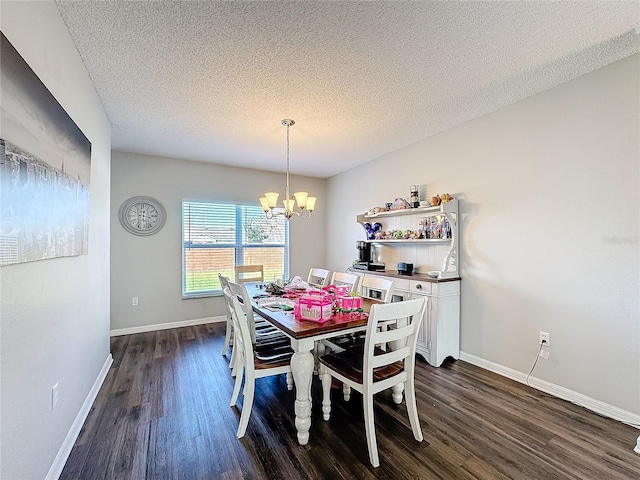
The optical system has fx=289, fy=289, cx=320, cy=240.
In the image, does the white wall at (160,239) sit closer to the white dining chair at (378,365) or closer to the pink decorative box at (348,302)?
the pink decorative box at (348,302)

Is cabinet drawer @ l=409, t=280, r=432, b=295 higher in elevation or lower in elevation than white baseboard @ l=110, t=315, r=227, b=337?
higher

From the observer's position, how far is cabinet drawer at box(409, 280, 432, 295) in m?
3.04

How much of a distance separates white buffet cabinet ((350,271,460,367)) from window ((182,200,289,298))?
7.13ft

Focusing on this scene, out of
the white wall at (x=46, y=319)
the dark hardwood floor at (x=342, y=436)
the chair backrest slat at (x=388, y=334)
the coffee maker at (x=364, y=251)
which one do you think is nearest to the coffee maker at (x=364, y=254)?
the coffee maker at (x=364, y=251)

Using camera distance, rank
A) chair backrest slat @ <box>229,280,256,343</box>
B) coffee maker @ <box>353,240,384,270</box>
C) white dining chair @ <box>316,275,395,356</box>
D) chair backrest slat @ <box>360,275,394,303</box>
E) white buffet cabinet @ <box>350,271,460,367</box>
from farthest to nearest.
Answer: coffee maker @ <box>353,240,384,270</box> → white buffet cabinet @ <box>350,271,460,367</box> → chair backrest slat @ <box>360,275,394,303</box> → white dining chair @ <box>316,275,395,356</box> → chair backrest slat @ <box>229,280,256,343</box>

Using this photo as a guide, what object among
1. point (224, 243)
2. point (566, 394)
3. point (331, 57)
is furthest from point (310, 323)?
point (224, 243)

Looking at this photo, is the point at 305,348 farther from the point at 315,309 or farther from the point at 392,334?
the point at 392,334

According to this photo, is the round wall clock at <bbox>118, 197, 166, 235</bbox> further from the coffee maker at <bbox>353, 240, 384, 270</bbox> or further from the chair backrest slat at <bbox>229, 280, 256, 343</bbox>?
the coffee maker at <bbox>353, 240, 384, 270</bbox>

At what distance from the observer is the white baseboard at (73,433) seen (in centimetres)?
154

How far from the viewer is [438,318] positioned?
2955 millimetres

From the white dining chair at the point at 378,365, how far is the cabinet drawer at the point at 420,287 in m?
1.07

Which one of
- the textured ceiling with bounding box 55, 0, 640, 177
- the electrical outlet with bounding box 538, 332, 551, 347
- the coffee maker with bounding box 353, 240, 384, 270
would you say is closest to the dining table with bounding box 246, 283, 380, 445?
the electrical outlet with bounding box 538, 332, 551, 347

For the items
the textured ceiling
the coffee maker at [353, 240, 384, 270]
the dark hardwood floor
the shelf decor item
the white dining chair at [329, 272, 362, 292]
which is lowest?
the dark hardwood floor

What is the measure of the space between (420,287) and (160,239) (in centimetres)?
364
